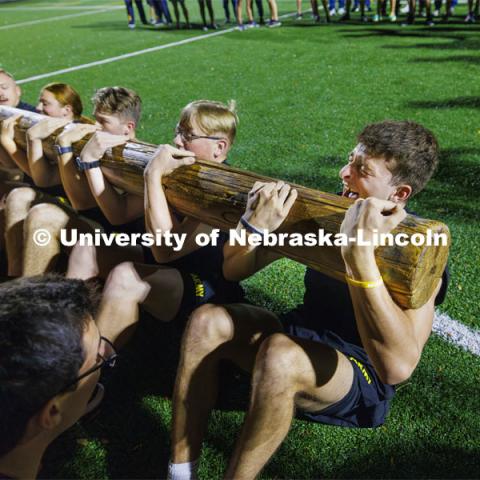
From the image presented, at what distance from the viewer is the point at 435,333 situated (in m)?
2.93

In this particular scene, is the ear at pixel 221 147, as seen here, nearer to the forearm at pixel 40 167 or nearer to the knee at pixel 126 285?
the knee at pixel 126 285

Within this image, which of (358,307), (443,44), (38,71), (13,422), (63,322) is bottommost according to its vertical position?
(443,44)

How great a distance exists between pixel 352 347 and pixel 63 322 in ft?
4.03

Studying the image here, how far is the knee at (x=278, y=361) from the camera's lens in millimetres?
1940

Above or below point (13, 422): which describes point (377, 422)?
below

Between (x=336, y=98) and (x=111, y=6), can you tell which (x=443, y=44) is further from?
(x=111, y=6)

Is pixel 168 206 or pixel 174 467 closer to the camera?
pixel 174 467

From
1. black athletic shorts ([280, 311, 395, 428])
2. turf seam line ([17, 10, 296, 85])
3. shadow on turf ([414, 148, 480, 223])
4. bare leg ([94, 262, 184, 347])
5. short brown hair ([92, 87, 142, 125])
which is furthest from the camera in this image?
turf seam line ([17, 10, 296, 85])

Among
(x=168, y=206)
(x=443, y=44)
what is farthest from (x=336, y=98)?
(x=168, y=206)

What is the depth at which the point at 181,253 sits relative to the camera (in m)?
2.76

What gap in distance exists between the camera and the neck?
59.2 inches

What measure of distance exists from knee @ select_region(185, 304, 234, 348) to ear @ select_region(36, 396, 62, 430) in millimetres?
713

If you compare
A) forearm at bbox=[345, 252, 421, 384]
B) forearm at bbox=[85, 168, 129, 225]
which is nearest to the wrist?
forearm at bbox=[345, 252, 421, 384]

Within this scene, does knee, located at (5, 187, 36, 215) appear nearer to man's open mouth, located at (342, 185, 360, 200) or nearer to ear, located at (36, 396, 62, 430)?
man's open mouth, located at (342, 185, 360, 200)
